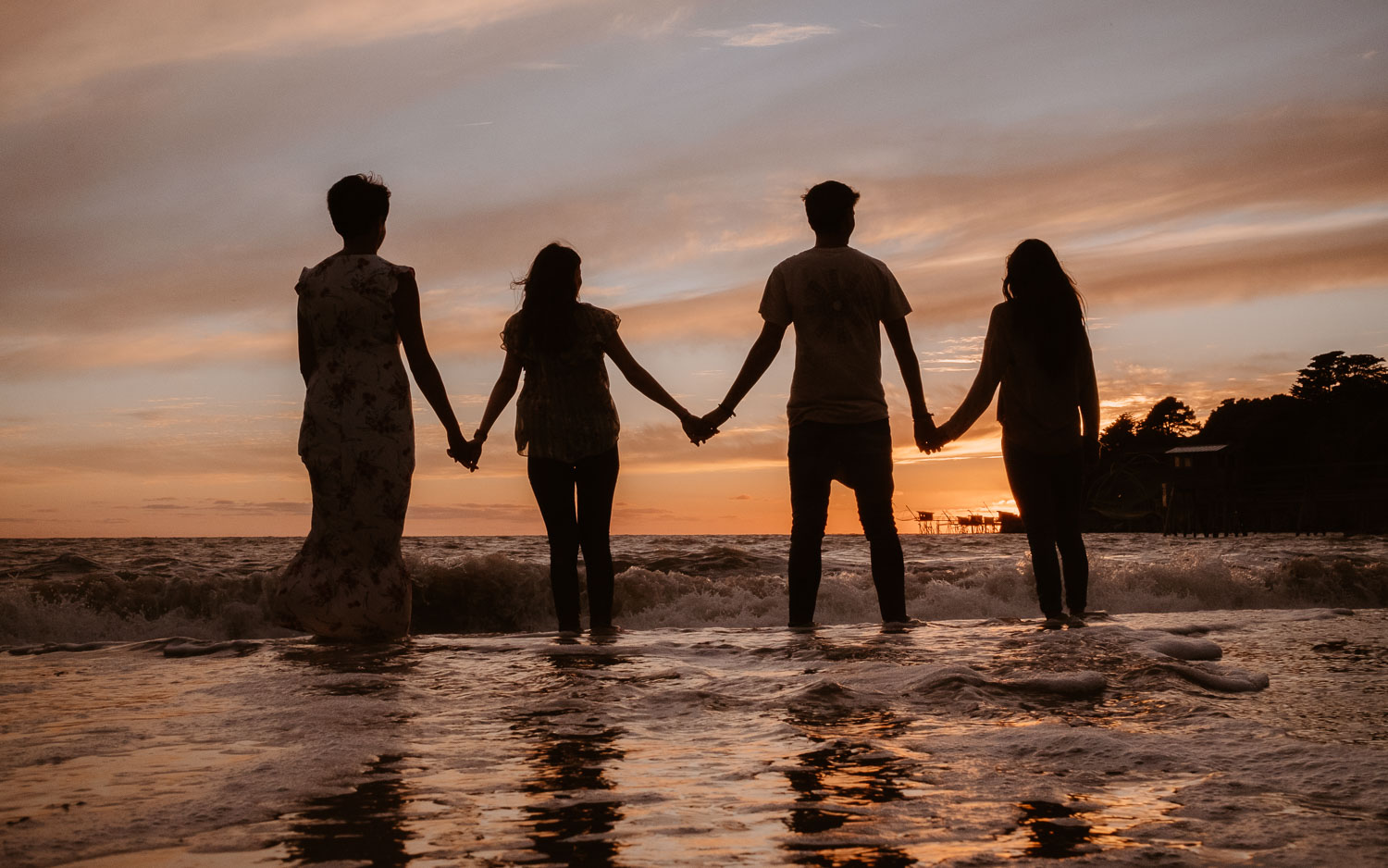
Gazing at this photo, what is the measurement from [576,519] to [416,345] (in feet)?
3.96

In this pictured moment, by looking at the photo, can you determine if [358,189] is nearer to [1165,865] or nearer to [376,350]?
[376,350]

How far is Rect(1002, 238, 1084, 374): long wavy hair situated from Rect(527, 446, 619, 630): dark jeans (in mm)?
2173

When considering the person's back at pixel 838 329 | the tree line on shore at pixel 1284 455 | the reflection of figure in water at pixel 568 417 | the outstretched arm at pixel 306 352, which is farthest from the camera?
the tree line on shore at pixel 1284 455

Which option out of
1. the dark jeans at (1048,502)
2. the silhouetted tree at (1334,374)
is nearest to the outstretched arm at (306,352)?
the dark jeans at (1048,502)

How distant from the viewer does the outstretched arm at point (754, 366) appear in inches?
220

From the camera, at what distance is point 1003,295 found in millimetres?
5473

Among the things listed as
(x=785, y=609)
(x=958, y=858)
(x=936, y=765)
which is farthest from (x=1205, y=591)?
(x=958, y=858)

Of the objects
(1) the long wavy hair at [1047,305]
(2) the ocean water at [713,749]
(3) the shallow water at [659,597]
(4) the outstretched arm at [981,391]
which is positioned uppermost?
(1) the long wavy hair at [1047,305]

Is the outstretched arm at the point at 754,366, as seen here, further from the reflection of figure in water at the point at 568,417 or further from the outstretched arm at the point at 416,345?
the outstretched arm at the point at 416,345

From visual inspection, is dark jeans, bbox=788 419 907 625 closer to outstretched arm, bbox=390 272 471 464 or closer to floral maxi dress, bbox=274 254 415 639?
outstretched arm, bbox=390 272 471 464

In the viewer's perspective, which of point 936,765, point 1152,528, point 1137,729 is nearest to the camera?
point 936,765

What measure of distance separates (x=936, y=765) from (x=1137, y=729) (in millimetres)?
701

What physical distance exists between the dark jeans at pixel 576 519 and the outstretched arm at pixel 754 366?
74cm

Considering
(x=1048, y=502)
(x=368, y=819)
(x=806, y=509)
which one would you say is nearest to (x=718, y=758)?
(x=368, y=819)
